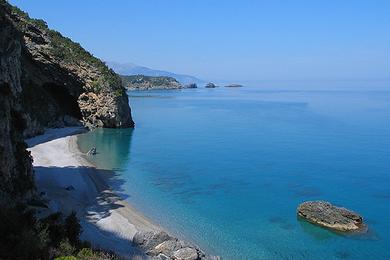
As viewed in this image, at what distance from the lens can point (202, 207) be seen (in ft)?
123

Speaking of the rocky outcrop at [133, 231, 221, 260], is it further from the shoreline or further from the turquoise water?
the turquoise water

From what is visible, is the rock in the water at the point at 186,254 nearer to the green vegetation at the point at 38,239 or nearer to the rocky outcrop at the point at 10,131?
the green vegetation at the point at 38,239

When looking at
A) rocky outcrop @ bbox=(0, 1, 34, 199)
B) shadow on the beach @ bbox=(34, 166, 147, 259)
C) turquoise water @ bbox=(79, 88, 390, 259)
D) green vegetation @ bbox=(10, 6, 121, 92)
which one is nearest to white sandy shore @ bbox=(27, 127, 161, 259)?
shadow on the beach @ bbox=(34, 166, 147, 259)

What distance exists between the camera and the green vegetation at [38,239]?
17.7 m

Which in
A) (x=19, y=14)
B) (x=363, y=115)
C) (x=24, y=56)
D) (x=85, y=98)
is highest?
(x=19, y=14)

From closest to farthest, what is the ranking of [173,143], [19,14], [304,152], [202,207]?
[202,207], [304,152], [173,143], [19,14]

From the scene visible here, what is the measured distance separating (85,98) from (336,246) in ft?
209

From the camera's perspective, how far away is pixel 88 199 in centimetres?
3772

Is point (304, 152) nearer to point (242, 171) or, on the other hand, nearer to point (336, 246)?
point (242, 171)

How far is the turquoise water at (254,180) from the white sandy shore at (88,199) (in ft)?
5.91

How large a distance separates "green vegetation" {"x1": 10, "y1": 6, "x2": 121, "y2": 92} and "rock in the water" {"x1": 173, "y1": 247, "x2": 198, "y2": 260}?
61.8 meters

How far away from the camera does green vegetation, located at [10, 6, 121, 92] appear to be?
8048 centimetres

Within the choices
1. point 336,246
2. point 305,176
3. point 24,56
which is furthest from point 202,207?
point 24,56

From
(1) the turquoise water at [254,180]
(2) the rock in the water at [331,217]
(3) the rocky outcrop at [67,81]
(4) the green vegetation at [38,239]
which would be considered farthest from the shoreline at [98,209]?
(3) the rocky outcrop at [67,81]
